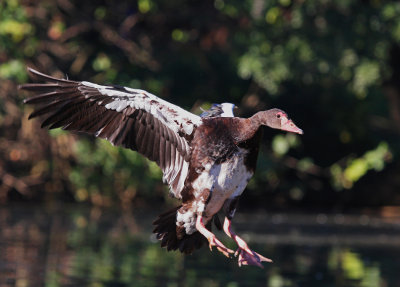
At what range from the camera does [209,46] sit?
19125 mm

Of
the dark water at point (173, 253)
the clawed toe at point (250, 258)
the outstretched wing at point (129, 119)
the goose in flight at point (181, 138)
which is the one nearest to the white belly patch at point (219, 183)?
the goose in flight at point (181, 138)

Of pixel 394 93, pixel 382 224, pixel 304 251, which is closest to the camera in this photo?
pixel 304 251

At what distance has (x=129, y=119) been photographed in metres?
7.91

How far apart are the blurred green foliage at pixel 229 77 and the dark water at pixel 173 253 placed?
1.28 meters

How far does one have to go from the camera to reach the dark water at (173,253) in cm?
991

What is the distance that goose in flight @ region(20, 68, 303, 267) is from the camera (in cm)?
739

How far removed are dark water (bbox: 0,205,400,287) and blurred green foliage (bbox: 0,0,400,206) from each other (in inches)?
50.5

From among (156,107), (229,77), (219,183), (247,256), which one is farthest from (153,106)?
(229,77)

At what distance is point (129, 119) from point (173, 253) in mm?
4619

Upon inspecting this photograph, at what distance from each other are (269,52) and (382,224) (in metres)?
3.61

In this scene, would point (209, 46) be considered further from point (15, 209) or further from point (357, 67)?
point (15, 209)

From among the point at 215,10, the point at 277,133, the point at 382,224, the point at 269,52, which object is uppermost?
the point at 215,10

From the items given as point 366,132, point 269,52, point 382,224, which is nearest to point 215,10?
point 269,52

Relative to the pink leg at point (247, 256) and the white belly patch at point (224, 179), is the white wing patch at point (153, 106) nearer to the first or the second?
the white belly patch at point (224, 179)
